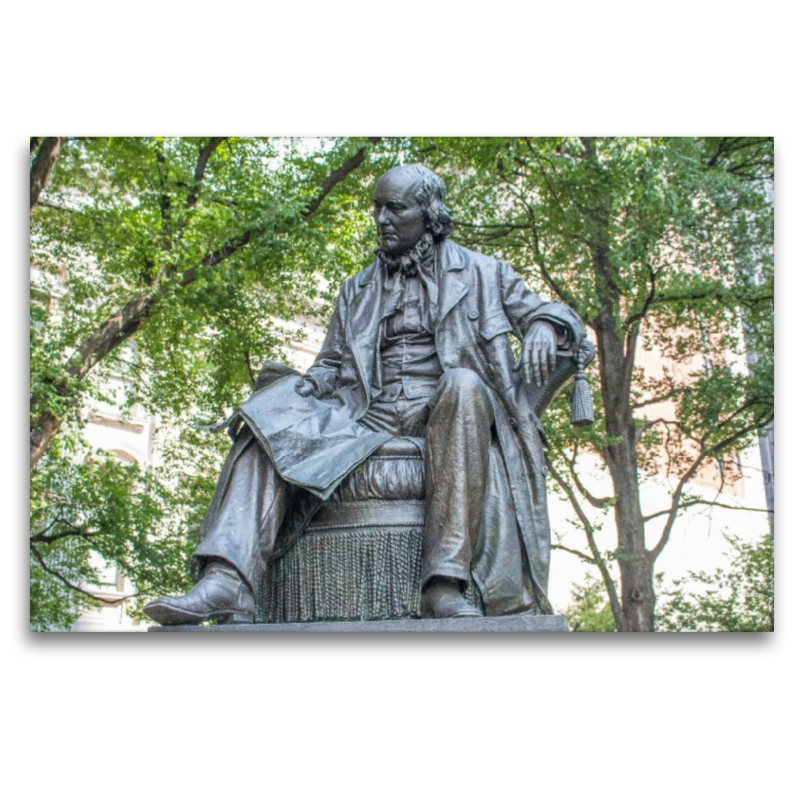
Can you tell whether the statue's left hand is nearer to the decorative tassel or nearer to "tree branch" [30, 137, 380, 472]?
the decorative tassel

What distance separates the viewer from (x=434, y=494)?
3.87m

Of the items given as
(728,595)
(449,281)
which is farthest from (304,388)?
(728,595)

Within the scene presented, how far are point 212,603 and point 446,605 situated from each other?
28.9 inches

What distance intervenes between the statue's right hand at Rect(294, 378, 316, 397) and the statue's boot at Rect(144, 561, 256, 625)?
77 centimetres

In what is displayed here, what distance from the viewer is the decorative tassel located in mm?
4098

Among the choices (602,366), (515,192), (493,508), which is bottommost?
(493,508)

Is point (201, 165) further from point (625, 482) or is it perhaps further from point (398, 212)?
point (398, 212)

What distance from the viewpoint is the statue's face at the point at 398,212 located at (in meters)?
4.43

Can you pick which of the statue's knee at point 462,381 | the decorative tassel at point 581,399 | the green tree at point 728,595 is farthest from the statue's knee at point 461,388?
the green tree at point 728,595
